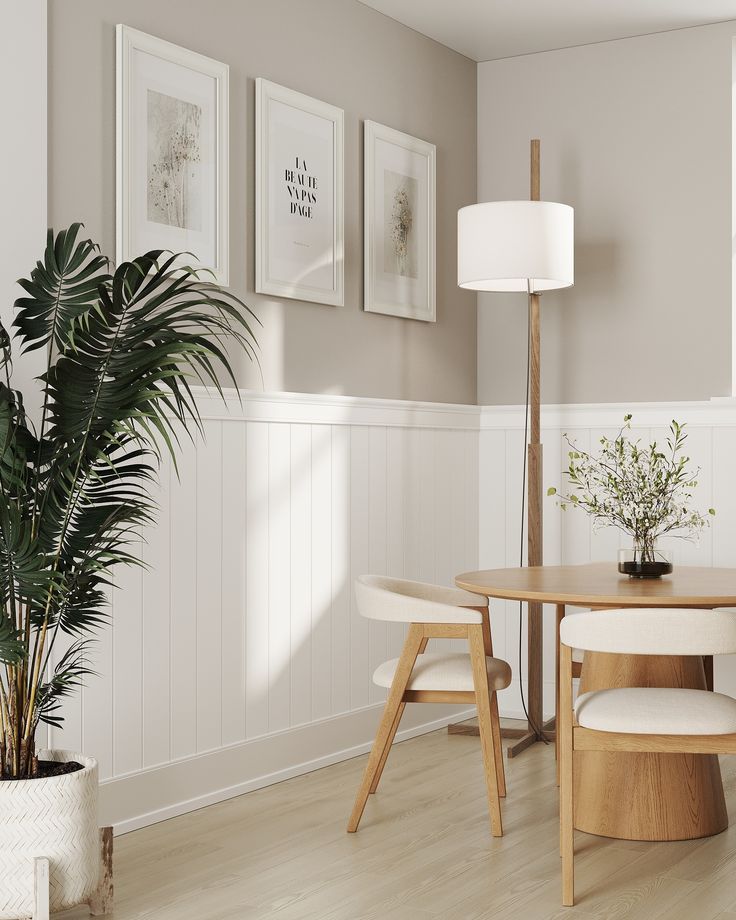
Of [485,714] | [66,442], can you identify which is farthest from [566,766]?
[66,442]

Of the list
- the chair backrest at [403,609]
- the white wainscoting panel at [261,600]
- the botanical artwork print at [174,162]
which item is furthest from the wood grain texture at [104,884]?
the botanical artwork print at [174,162]

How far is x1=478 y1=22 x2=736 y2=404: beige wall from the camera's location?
15.0 feet

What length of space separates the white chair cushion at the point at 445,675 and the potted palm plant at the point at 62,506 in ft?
3.13

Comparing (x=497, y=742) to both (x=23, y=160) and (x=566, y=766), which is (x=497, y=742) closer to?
(x=566, y=766)

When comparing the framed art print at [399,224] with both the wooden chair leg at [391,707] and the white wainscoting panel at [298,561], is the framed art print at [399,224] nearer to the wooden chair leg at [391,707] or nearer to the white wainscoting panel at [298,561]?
the white wainscoting panel at [298,561]

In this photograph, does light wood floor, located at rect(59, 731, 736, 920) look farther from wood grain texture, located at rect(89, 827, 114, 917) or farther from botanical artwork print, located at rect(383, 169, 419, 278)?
botanical artwork print, located at rect(383, 169, 419, 278)

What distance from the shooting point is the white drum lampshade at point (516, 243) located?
13.4ft

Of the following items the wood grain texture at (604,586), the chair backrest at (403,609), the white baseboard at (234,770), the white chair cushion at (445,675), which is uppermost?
the wood grain texture at (604,586)

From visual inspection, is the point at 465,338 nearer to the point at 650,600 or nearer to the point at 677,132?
the point at 677,132

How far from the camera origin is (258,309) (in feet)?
12.5

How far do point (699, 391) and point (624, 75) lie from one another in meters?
1.30

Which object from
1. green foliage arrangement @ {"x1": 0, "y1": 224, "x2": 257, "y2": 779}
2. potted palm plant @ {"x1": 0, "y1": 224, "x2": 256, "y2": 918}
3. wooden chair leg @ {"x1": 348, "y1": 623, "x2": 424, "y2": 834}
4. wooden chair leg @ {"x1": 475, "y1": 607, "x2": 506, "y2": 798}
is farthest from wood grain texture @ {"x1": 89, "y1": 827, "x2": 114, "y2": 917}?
wooden chair leg @ {"x1": 475, "y1": 607, "x2": 506, "y2": 798}

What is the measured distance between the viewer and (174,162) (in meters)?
3.49

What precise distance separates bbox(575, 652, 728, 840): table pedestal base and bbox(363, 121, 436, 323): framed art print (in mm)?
1732
